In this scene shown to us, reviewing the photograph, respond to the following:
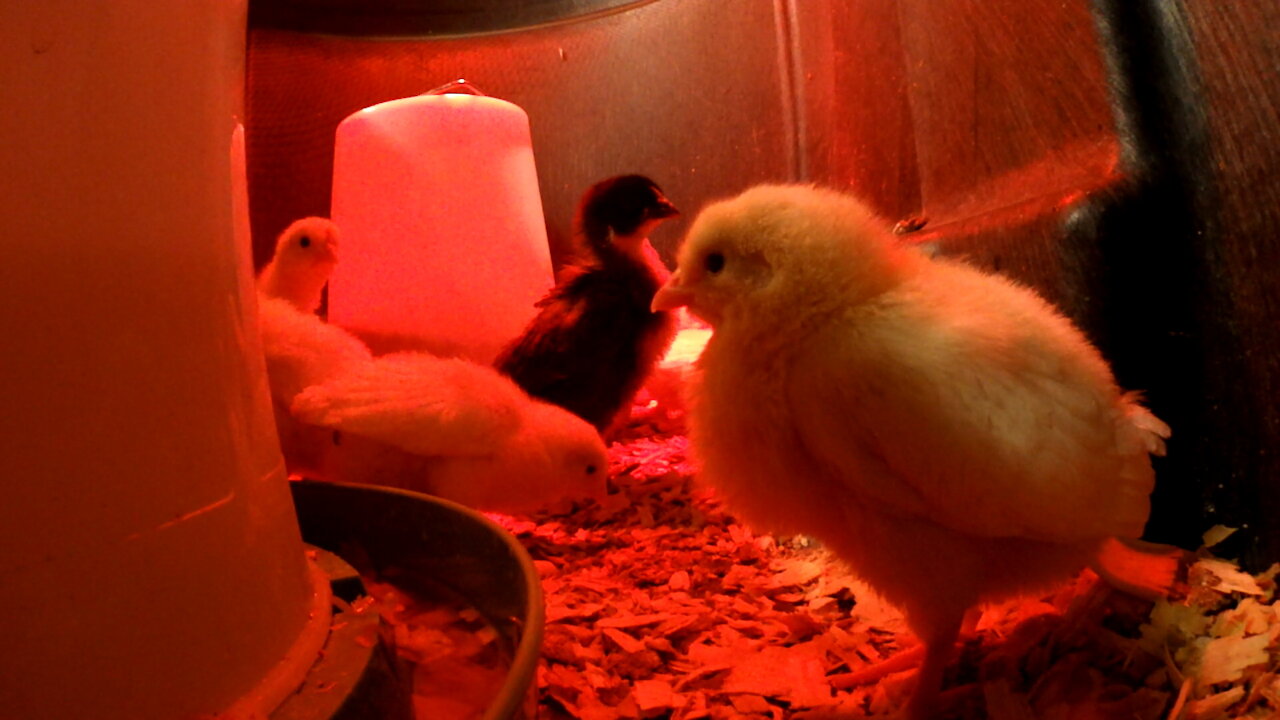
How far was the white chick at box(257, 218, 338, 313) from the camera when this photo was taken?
7.10 feet

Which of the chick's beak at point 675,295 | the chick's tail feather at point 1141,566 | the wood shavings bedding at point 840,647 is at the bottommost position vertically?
the wood shavings bedding at point 840,647

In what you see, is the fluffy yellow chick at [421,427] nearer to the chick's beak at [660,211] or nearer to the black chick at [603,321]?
the black chick at [603,321]

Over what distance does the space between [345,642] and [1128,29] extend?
1408 mm

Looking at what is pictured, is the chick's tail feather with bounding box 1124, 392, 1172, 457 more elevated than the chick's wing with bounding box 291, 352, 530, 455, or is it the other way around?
the chick's tail feather with bounding box 1124, 392, 1172, 457

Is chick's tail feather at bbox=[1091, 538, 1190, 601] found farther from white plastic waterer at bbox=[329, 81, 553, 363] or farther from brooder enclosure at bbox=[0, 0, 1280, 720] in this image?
white plastic waterer at bbox=[329, 81, 553, 363]

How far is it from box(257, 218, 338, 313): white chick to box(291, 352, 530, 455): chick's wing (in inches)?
24.4

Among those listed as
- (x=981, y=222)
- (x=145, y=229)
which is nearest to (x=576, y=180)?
(x=981, y=222)

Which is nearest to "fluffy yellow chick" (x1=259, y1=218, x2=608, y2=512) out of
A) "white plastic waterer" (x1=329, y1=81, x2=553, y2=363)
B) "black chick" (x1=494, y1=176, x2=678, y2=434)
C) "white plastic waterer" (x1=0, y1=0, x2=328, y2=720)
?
"black chick" (x1=494, y1=176, x2=678, y2=434)

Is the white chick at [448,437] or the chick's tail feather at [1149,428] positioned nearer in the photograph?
the chick's tail feather at [1149,428]

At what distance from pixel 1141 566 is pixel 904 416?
0.61 m

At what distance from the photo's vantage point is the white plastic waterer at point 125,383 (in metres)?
0.60

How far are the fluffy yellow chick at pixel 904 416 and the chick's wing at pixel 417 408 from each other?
0.65 m

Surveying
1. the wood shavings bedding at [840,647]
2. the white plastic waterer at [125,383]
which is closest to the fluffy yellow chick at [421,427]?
the wood shavings bedding at [840,647]

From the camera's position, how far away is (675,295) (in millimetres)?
1125
